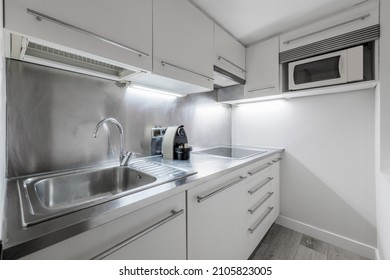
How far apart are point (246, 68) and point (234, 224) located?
1605 millimetres

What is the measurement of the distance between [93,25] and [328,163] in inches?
84.7

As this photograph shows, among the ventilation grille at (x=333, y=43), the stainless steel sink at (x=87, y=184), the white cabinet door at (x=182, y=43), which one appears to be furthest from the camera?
the ventilation grille at (x=333, y=43)

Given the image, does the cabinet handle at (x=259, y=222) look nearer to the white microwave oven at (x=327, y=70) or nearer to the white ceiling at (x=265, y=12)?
the white microwave oven at (x=327, y=70)

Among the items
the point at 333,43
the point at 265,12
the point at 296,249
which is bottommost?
the point at 296,249

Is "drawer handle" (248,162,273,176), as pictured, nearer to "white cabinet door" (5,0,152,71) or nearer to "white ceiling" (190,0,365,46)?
"white cabinet door" (5,0,152,71)

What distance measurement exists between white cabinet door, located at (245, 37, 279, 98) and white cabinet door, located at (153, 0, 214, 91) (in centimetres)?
65

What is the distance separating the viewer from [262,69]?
177cm

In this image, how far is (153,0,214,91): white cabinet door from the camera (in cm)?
101

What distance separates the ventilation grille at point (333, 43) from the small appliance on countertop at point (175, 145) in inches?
49.6

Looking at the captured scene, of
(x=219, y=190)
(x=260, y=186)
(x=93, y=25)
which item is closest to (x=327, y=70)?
(x=260, y=186)

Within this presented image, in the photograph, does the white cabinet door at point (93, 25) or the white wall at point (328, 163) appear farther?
the white wall at point (328, 163)

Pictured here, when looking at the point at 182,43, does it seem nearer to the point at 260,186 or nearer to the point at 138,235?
the point at 138,235

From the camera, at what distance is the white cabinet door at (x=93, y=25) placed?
23.6 inches

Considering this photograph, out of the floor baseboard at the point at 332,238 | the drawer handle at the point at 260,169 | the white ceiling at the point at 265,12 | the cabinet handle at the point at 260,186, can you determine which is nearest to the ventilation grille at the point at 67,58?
the white ceiling at the point at 265,12
